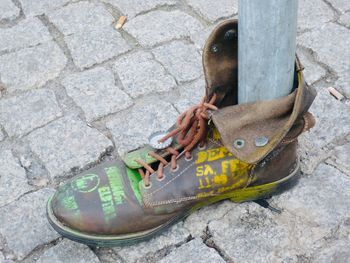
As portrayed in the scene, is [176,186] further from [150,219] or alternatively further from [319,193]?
[319,193]

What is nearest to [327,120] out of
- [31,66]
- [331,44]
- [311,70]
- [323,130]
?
[323,130]

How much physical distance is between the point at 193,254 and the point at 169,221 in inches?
5.2

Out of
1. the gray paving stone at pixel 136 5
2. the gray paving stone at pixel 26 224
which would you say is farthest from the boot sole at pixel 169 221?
the gray paving stone at pixel 136 5

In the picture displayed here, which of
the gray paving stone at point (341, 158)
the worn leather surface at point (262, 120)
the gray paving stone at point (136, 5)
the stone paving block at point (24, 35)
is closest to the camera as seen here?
the worn leather surface at point (262, 120)

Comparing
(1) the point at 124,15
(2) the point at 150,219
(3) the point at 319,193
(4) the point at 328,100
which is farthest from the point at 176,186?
(1) the point at 124,15

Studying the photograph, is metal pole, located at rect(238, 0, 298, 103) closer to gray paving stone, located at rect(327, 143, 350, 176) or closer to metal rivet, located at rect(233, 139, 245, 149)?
metal rivet, located at rect(233, 139, 245, 149)

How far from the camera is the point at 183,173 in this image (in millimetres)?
1988

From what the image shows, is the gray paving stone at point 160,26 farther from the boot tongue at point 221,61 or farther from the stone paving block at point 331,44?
the boot tongue at point 221,61

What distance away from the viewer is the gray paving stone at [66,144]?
2.36m

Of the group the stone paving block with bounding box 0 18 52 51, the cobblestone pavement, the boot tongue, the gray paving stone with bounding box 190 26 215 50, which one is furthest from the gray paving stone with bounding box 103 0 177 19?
the boot tongue

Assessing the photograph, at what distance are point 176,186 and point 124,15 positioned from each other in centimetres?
134

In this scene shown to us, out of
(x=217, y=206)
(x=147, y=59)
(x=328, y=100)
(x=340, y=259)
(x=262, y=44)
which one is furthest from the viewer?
(x=147, y=59)

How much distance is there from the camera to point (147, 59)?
2.82 meters

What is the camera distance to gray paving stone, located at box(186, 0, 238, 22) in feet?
9.88
